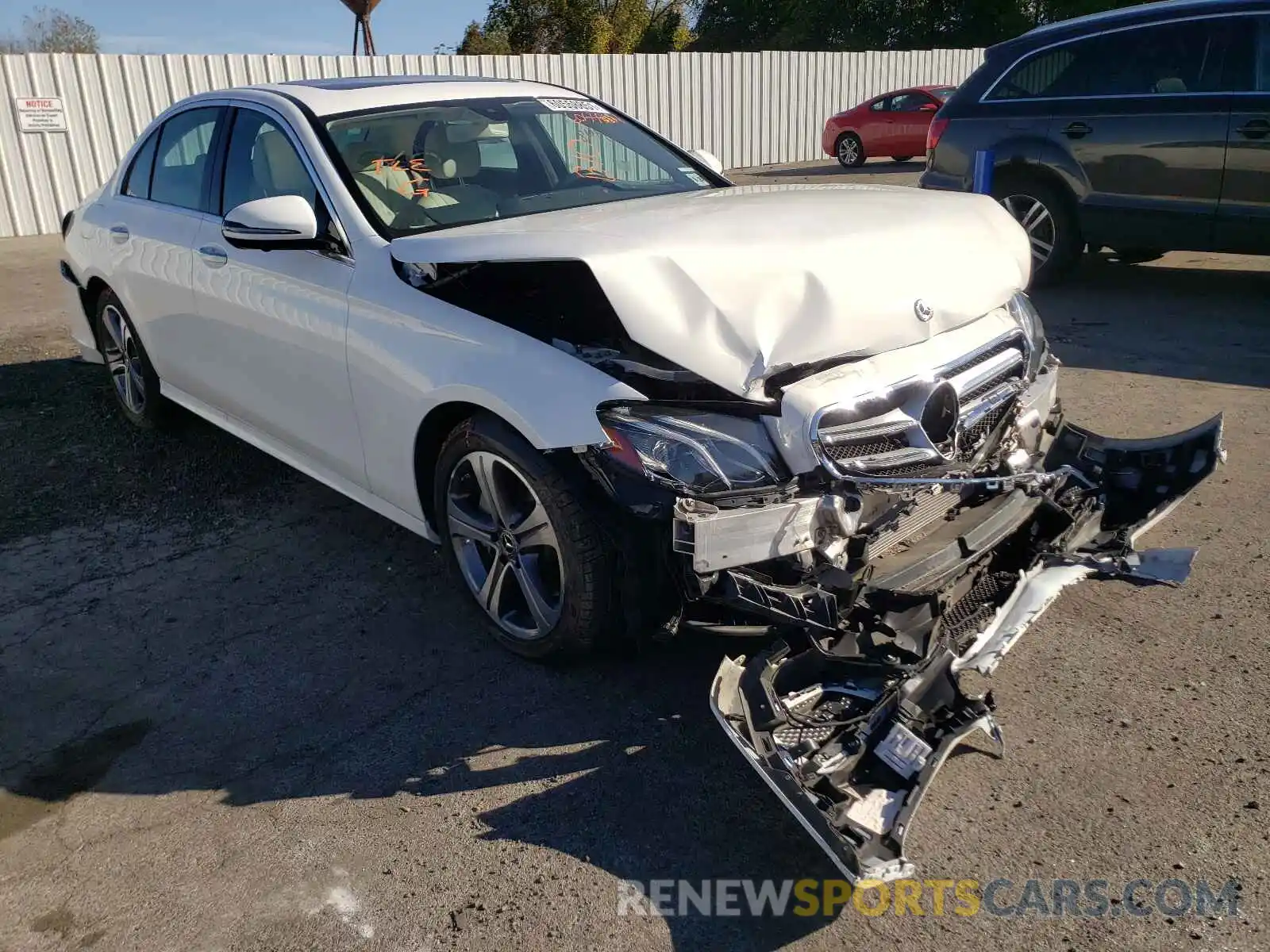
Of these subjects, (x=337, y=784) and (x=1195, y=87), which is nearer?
(x=337, y=784)

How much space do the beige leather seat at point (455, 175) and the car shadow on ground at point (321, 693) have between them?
4.60 ft

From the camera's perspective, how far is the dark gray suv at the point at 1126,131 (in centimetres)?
716

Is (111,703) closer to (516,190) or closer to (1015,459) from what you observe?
(516,190)

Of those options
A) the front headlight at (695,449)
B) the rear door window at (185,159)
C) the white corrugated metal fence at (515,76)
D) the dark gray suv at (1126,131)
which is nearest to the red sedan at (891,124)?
the white corrugated metal fence at (515,76)

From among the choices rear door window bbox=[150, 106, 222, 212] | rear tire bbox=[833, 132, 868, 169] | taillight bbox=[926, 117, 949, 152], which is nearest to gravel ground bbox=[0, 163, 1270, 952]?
rear door window bbox=[150, 106, 222, 212]

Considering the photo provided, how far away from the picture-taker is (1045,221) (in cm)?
830

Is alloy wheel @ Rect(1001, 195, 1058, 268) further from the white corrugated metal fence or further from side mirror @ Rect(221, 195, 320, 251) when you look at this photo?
the white corrugated metal fence

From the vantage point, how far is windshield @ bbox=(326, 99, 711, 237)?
3955 mm

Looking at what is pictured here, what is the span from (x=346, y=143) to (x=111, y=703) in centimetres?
221

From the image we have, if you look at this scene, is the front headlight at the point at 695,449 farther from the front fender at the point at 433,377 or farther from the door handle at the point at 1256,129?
the door handle at the point at 1256,129

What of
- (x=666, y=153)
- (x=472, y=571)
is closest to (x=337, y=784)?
(x=472, y=571)

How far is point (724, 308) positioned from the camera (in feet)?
9.57

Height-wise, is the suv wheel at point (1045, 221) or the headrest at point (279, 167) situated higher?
the headrest at point (279, 167)

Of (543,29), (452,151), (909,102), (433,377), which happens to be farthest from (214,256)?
(543,29)
